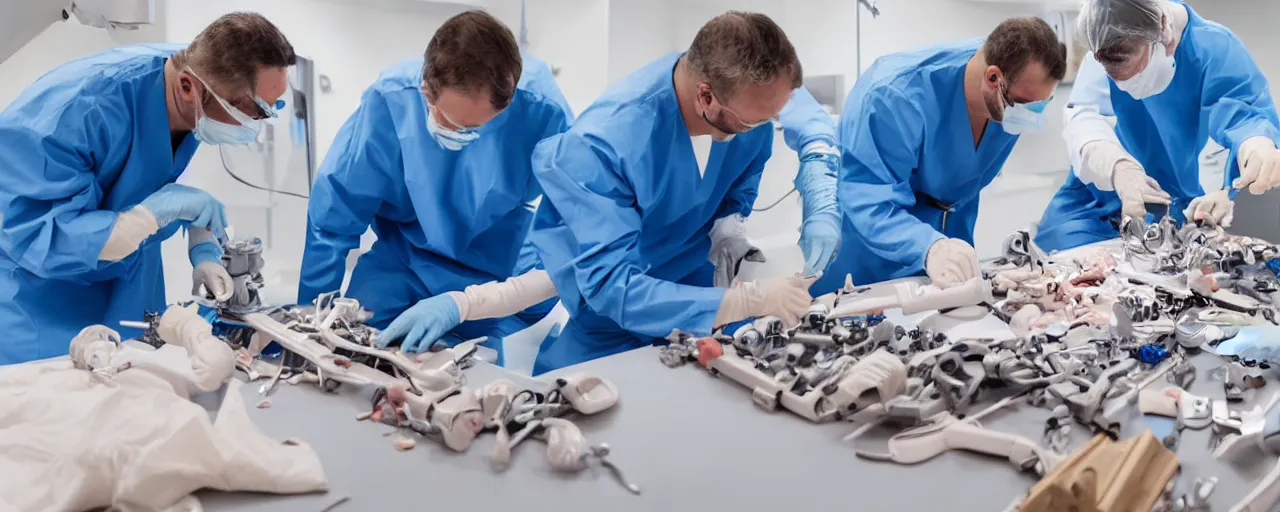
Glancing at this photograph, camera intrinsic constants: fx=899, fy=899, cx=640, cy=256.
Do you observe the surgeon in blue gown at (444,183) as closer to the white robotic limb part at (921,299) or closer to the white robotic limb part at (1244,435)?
the white robotic limb part at (921,299)

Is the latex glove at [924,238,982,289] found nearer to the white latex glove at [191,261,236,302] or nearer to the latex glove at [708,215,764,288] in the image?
the latex glove at [708,215,764,288]

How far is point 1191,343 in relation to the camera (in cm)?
178

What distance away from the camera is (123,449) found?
1178 mm

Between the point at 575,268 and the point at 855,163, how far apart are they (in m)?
1.07

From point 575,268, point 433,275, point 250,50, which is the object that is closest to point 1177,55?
point 575,268

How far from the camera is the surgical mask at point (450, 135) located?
2250 mm

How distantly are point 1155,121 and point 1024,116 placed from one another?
95 cm

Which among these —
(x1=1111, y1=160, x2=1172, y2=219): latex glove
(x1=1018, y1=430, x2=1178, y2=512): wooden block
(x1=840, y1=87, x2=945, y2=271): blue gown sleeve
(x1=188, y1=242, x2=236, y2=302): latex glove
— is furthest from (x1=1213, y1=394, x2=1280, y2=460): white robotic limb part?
(x1=188, y1=242, x2=236, y2=302): latex glove

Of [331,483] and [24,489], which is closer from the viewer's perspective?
[24,489]

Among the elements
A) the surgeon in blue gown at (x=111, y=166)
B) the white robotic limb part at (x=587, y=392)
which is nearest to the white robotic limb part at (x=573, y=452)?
A: the white robotic limb part at (x=587, y=392)

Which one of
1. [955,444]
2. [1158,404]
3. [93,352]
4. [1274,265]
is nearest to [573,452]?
[955,444]

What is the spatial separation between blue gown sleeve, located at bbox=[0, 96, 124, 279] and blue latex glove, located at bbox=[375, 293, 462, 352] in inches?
31.2

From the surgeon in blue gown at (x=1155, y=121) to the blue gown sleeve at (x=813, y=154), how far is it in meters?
1.05

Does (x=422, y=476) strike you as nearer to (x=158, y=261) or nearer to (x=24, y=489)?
(x=24, y=489)
